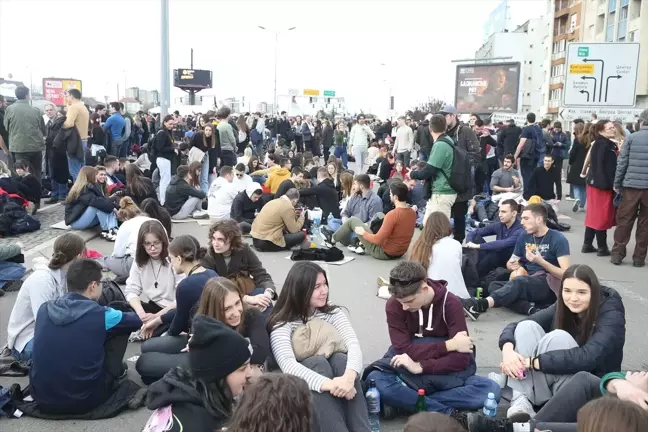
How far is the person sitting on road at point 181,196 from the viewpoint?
12.8m

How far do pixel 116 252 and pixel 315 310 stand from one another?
13.1 feet

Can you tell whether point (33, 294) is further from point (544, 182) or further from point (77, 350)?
point (544, 182)

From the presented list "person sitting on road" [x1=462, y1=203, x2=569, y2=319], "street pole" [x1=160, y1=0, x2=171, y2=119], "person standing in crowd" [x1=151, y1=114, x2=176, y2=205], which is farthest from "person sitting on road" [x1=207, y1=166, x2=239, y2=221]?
"person sitting on road" [x1=462, y1=203, x2=569, y2=319]

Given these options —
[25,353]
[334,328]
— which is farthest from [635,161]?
[25,353]

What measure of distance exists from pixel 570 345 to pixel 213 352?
246 cm

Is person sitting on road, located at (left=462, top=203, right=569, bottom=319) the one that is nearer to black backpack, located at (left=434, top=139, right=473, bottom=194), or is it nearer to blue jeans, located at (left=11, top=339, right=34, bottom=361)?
black backpack, located at (left=434, top=139, right=473, bottom=194)

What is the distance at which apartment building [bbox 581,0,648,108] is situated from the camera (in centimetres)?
4072

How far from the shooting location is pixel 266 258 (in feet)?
32.0

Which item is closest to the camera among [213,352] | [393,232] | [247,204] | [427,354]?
[213,352]

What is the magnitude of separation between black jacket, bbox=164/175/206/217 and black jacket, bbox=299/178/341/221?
90.9 inches

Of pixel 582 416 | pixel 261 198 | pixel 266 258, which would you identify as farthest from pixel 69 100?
pixel 582 416

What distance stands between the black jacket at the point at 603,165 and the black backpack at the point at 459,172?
2.29 metres

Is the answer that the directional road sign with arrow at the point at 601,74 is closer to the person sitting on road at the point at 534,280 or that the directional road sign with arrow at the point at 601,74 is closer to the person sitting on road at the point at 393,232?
the person sitting on road at the point at 393,232

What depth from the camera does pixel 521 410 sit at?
4191 mm
